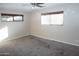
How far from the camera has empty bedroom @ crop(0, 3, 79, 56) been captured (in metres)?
1.67

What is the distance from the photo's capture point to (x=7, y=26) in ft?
5.56

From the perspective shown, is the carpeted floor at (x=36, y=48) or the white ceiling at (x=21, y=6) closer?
the white ceiling at (x=21, y=6)

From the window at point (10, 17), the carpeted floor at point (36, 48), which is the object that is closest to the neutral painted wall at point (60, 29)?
the carpeted floor at point (36, 48)

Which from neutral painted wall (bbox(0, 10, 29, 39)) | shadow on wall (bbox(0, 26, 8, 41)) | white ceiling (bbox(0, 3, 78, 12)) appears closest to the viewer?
white ceiling (bbox(0, 3, 78, 12))

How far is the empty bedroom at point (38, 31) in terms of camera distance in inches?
65.7

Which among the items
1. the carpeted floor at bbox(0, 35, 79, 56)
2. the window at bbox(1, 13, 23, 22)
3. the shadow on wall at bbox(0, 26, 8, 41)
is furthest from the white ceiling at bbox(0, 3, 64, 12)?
the carpeted floor at bbox(0, 35, 79, 56)

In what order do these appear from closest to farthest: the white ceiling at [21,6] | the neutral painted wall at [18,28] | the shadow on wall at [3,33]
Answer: the white ceiling at [21,6] → the shadow on wall at [3,33] → the neutral painted wall at [18,28]

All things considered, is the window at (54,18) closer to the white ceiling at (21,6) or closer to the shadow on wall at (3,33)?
the white ceiling at (21,6)

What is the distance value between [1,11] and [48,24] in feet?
2.80

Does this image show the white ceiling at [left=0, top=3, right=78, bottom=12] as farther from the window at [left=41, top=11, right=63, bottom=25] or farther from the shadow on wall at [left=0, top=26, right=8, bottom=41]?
the shadow on wall at [left=0, top=26, right=8, bottom=41]

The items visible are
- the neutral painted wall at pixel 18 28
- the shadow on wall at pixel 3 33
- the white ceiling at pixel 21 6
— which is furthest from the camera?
the neutral painted wall at pixel 18 28

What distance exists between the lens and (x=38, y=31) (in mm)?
1822

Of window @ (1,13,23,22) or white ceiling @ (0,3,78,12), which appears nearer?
white ceiling @ (0,3,78,12)

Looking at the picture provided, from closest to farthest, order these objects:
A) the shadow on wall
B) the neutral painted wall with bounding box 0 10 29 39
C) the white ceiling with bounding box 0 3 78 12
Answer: the white ceiling with bounding box 0 3 78 12 → the shadow on wall → the neutral painted wall with bounding box 0 10 29 39
